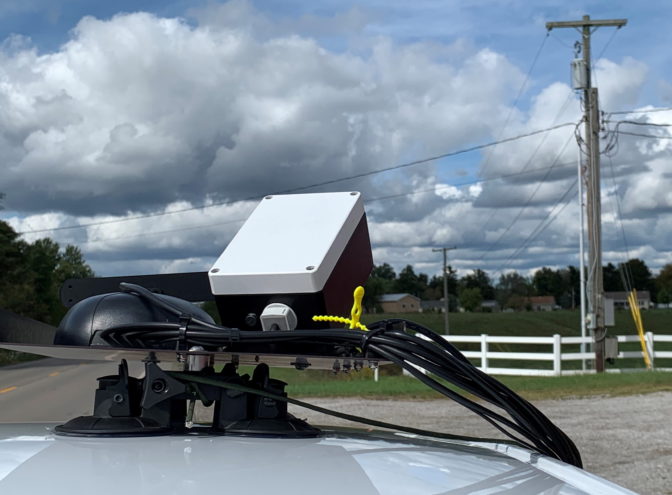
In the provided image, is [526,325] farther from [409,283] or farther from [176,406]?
[176,406]

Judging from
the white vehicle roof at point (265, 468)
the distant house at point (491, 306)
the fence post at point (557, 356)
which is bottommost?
the fence post at point (557, 356)

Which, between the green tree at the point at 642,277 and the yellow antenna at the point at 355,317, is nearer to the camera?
the yellow antenna at the point at 355,317

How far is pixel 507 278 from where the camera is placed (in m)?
162

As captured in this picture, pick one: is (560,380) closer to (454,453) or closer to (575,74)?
(575,74)

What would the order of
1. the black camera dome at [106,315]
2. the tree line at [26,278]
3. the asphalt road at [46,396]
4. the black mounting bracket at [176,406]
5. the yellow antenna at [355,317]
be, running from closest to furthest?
the black mounting bracket at [176,406] < the black camera dome at [106,315] < the yellow antenna at [355,317] < the asphalt road at [46,396] < the tree line at [26,278]

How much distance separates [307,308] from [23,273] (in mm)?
65704

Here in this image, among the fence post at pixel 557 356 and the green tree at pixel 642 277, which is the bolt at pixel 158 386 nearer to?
the fence post at pixel 557 356

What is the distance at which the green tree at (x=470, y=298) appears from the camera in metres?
132

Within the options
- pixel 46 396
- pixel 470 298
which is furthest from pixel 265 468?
pixel 470 298

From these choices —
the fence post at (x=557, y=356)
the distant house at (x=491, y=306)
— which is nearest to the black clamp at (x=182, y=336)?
the fence post at (x=557, y=356)

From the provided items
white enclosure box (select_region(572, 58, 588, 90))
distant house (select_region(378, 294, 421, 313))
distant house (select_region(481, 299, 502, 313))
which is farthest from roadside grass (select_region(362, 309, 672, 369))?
white enclosure box (select_region(572, 58, 588, 90))

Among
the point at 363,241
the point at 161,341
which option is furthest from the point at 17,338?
the point at 363,241

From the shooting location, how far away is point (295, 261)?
7.36 feet

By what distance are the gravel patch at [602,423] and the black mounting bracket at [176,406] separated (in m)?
6.75
